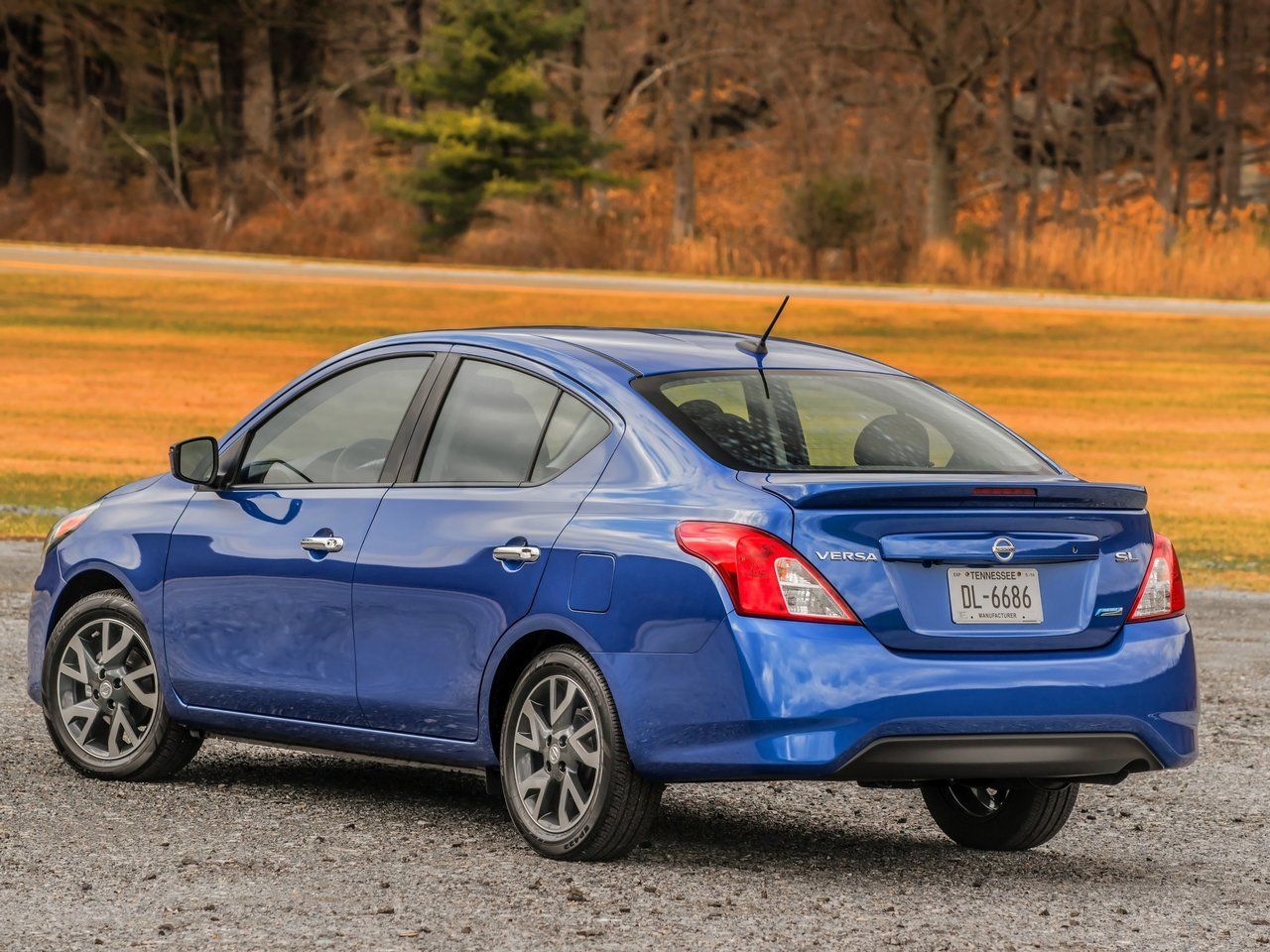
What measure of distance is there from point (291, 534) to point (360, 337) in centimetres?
2566

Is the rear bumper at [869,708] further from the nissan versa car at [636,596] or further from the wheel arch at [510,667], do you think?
the wheel arch at [510,667]

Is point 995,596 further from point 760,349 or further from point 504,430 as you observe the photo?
point 504,430

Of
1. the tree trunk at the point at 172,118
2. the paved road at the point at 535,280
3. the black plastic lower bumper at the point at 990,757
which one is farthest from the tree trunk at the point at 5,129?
the black plastic lower bumper at the point at 990,757

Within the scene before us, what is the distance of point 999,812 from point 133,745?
2.93 meters

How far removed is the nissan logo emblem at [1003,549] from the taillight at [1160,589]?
18.2 inches

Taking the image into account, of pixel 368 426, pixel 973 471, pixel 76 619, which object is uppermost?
pixel 973 471

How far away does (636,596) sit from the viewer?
19.4ft

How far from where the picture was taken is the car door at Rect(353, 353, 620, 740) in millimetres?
6316

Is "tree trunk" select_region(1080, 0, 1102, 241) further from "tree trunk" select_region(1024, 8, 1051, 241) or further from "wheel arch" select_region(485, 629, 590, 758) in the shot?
"wheel arch" select_region(485, 629, 590, 758)

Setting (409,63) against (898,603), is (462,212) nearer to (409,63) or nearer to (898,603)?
(409,63)

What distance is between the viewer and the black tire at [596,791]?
596cm

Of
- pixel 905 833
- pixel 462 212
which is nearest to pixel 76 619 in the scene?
pixel 905 833

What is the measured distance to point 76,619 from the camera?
7598 millimetres

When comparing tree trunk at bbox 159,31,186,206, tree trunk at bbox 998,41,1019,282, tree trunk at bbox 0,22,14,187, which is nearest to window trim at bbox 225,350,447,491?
tree trunk at bbox 998,41,1019,282
